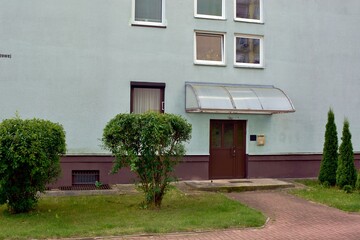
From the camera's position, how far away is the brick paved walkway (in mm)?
8758

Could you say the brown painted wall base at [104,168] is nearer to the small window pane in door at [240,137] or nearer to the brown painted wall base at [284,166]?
the small window pane in door at [240,137]

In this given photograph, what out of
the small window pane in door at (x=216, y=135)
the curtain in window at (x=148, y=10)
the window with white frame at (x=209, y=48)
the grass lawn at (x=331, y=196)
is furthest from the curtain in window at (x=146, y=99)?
the grass lawn at (x=331, y=196)

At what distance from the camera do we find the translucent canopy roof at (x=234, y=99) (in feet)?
47.9

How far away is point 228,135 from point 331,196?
459cm

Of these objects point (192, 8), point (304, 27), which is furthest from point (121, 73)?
point (304, 27)

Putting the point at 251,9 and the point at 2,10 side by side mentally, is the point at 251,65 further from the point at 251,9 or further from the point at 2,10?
the point at 2,10

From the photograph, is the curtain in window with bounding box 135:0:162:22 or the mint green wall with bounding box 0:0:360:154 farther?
the curtain in window with bounding box 135:0:162:22

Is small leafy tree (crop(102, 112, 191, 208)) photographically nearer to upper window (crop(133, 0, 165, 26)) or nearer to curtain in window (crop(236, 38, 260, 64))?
upper window (crop(133, 0, 165, 26))

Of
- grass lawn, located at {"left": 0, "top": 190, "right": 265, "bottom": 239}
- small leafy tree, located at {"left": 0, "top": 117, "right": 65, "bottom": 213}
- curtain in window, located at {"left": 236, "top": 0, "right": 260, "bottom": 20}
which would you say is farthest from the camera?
curtain in window, located at {"left": 236, "top": 0, "right": 260, "bottom": 20}

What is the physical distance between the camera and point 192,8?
52.1ft

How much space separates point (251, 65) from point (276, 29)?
1.79 meters

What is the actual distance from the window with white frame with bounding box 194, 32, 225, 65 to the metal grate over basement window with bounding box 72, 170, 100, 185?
557 cm

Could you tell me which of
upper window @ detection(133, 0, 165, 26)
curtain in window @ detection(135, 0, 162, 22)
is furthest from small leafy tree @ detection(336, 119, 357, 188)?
curtain in window @ detection(135, 0, 162, 22)

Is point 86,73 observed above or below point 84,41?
below
